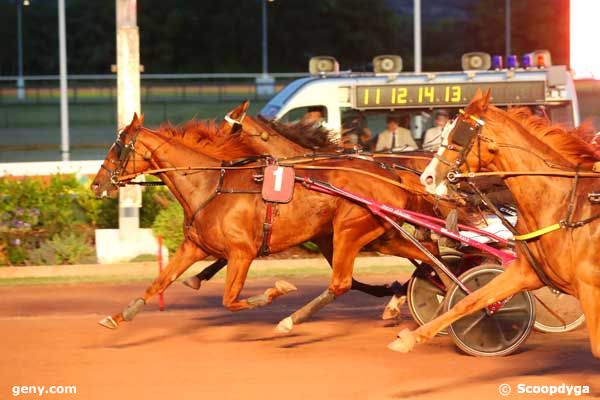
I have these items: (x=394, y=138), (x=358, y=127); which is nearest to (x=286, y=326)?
(x=394, y=138)

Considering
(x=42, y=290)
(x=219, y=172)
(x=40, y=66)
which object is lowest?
(x=42, y=290)

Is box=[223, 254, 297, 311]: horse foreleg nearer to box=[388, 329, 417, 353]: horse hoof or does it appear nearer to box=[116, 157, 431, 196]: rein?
box=[116, 157, 431, 196]: rein

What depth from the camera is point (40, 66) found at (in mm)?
54844

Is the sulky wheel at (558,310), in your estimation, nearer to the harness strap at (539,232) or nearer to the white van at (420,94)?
the harness strap at (539,232)

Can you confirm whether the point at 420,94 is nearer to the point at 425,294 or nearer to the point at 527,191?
the point at 425,294

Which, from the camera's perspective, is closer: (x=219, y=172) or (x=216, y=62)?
(x=219, y=172)

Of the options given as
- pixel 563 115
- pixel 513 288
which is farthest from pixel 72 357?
pixel 563 115

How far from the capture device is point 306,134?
35.0 feet

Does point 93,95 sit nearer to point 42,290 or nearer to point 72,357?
point 42,290

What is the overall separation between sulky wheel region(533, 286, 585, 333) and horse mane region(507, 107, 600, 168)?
1.88 meters

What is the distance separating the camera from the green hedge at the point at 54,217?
14.5 meters

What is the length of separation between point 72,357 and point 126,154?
1.79m

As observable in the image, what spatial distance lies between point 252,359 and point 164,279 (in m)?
1.09

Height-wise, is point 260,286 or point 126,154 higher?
point 126,154
